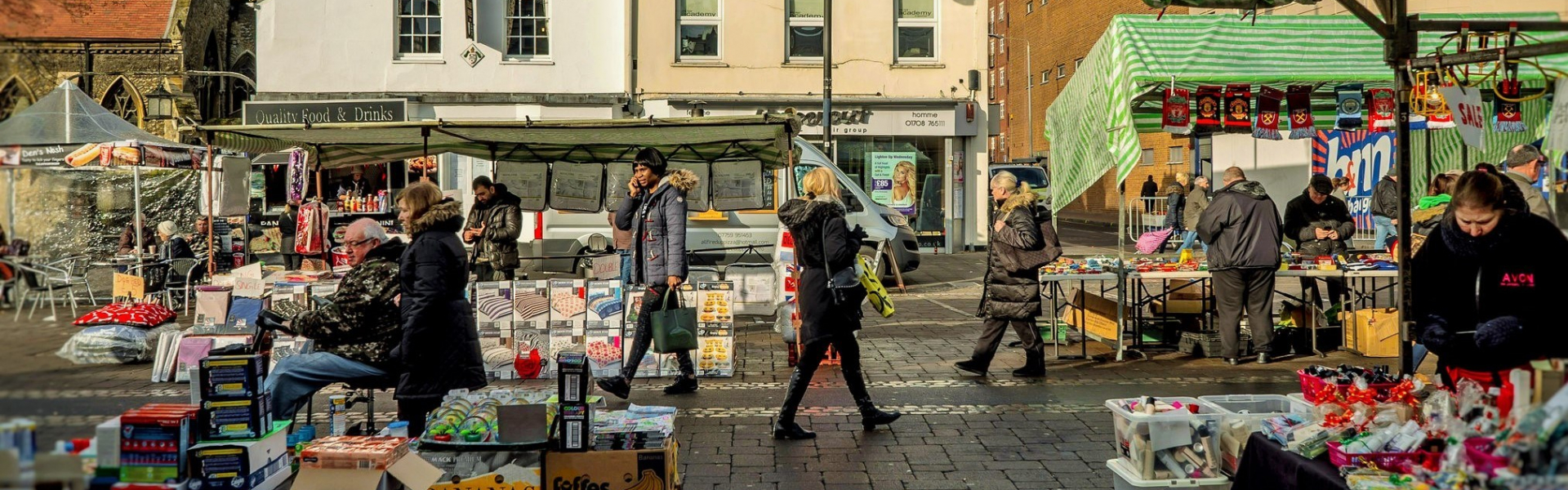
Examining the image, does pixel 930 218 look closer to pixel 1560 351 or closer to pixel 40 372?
pixel 1560 351

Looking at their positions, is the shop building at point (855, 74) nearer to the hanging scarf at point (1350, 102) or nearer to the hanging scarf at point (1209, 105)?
the hanging scarf at point (1350, 102)

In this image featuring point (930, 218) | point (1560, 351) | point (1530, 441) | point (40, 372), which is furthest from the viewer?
point (930, 218)

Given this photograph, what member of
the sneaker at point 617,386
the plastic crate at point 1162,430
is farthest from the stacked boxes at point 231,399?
the plastic crate at point 1162,430

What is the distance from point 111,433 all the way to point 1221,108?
10.2m

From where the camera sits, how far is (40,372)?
3.20 meters

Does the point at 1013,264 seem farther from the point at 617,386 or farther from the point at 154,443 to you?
the point at 154,443

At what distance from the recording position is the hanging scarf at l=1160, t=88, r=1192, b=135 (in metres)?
10.6

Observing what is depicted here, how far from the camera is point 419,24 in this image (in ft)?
78.6

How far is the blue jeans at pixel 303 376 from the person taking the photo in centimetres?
596

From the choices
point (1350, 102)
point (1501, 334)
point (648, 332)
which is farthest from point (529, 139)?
point (1501, 334)

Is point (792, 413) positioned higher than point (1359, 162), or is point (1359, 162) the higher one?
point (1359, 162)

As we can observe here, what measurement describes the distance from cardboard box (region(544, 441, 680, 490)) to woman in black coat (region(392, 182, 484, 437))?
3.58ft

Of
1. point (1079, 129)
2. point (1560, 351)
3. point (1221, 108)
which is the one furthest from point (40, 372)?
point (1221, 108)

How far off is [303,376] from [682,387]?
3.48 metres
